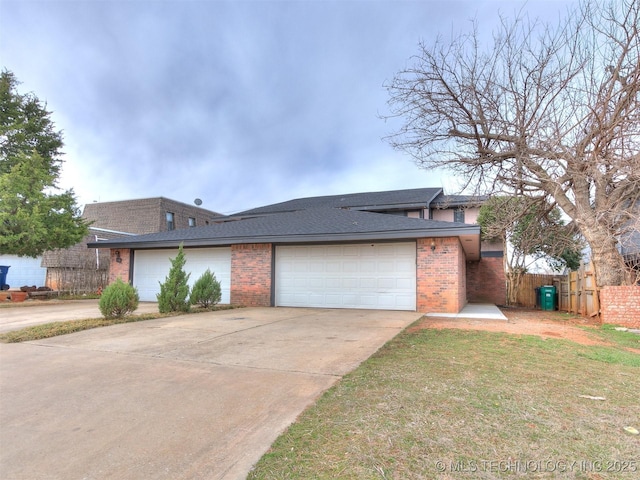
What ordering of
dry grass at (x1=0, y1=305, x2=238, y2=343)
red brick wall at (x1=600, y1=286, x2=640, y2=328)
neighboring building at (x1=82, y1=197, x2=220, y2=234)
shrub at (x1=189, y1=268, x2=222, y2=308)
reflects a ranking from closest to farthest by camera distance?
1. dry grass at (x1=0, y1=305, x2=238, y2=343)
2. red brick wall at (x1=600, y1=286, x2=640, y2=328)
3. shrub at (x1=189, y1=268, x2=222, y2=308)
4. neighboring building at (x1=82, y1=197, x2=220, y2=234)

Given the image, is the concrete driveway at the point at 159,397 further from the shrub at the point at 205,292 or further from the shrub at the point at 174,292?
the shrub at the point at 205,292

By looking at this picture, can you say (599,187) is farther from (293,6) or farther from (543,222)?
(293,6)

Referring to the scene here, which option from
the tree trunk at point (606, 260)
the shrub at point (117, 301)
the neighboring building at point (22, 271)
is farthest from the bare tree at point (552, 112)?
the neighboring building at point (22, 271)

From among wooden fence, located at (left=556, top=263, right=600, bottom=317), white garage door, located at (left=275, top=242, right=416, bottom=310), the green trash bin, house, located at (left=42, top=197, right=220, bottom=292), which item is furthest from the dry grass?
the green trash bin

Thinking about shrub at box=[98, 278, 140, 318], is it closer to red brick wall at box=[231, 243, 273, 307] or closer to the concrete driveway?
the concrete driveway

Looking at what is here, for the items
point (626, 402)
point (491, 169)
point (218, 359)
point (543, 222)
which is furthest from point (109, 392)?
point (543, 222)

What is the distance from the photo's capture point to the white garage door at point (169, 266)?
13.2 meters

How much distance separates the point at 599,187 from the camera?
10773 mm

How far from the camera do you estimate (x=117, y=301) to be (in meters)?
8.16

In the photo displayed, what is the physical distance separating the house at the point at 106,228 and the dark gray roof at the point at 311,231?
135 inches

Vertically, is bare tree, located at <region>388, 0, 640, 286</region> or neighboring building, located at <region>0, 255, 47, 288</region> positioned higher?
bare tree, located at <region>388, 0, 640, 286</region>

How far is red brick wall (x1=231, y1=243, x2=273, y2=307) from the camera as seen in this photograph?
40.6 feet

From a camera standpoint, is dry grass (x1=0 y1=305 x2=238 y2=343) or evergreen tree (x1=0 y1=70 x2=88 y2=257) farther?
evergreen tree (x1=0 y1=70 x2=88 y2=257)

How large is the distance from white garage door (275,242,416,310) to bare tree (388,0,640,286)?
3774 mm
